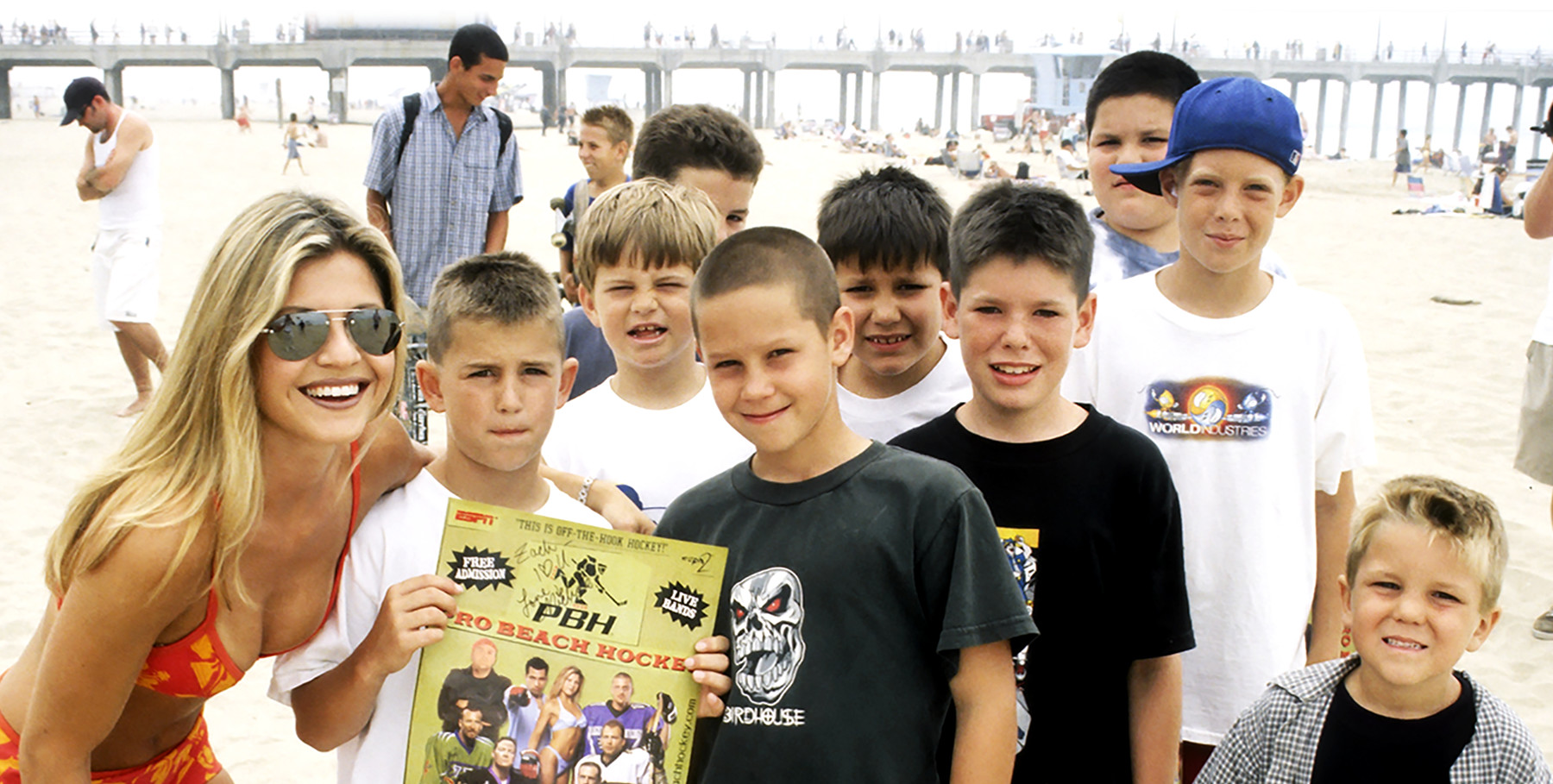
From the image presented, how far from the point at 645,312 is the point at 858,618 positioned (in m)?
1.27

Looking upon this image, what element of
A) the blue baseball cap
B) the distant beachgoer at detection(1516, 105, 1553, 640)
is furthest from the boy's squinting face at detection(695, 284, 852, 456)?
the distant beachgoer at detection(1516, 105, 1553, 640)

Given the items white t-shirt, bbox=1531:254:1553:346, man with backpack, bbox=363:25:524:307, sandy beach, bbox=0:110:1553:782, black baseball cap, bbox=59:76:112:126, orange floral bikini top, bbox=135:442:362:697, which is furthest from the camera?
black baseball cap, bbox=59:76:112:126

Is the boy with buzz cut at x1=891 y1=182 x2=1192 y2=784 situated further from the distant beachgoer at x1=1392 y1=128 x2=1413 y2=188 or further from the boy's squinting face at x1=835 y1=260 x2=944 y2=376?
the distant beachgoer at x1=1392 y1=128 x2=1413 y2=188

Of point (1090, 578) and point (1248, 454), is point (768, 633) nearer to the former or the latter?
point (1090, 578)

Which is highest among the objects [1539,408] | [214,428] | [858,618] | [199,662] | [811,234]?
[214,428]

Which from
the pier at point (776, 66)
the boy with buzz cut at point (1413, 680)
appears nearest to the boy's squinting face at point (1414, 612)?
the boy with buzz cut at point (1413, 680)

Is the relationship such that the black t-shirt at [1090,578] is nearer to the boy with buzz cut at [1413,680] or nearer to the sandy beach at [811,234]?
the boy with buzz cut at [1413,680]

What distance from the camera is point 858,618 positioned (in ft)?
A: 6.20

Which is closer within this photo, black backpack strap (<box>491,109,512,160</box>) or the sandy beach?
the sandy beach

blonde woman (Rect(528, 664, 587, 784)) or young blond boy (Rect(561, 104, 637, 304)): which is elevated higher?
young blond boy (Rect(561, 104, 637, 304))

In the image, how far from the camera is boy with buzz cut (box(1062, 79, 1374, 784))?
2.59 metres

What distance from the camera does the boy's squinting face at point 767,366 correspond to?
6.48 feet

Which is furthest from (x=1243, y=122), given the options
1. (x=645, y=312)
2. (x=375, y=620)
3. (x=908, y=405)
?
(x=375, y=620)

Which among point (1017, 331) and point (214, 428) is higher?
point (1017, 331)
